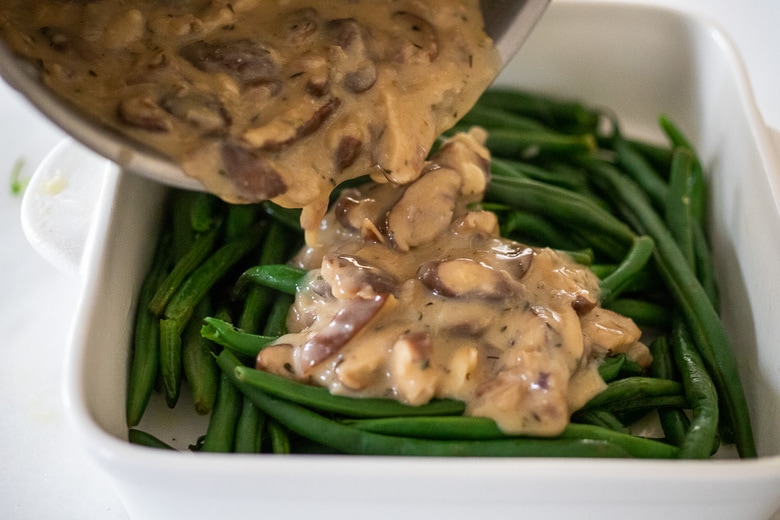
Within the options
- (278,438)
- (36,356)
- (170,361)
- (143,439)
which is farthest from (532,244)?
(36,356)

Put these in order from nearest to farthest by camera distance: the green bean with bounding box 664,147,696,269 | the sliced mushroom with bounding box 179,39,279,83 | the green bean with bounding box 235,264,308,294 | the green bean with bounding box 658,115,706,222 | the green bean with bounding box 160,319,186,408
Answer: the sliced mushroom with bounding box 179,39,279,83 → the green bean with bounding box 160,319,186,408 → the green bean with bounding box 235,264,308,294 → the green bean with bounding box 664,147,696,269 → the green bean with bounding box 658,115,706,222

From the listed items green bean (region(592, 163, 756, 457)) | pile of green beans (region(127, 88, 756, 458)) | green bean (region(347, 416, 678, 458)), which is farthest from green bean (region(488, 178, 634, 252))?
green bean (region(347, 416, 678, 458))

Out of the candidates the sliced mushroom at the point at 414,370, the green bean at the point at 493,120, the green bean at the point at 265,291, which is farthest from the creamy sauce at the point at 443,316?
the green bean at the point at 493,120

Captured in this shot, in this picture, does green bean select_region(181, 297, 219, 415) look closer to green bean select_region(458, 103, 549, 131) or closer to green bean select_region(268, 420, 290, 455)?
green bean select_region(268, 420, 290, 455)

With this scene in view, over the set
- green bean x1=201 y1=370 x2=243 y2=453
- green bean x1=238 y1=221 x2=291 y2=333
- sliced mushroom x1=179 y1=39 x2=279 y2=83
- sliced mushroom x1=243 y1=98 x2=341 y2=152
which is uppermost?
sliced mushroom x1=179 y1=39 x2=279 y2=83

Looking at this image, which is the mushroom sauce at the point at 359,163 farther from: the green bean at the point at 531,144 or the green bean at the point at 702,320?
the green bean at the point at 531,144

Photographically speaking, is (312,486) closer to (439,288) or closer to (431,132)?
(439,288)

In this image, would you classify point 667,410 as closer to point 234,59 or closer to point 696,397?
point 696,397

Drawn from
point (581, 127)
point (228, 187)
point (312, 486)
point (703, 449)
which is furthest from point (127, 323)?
point (581, 127)
